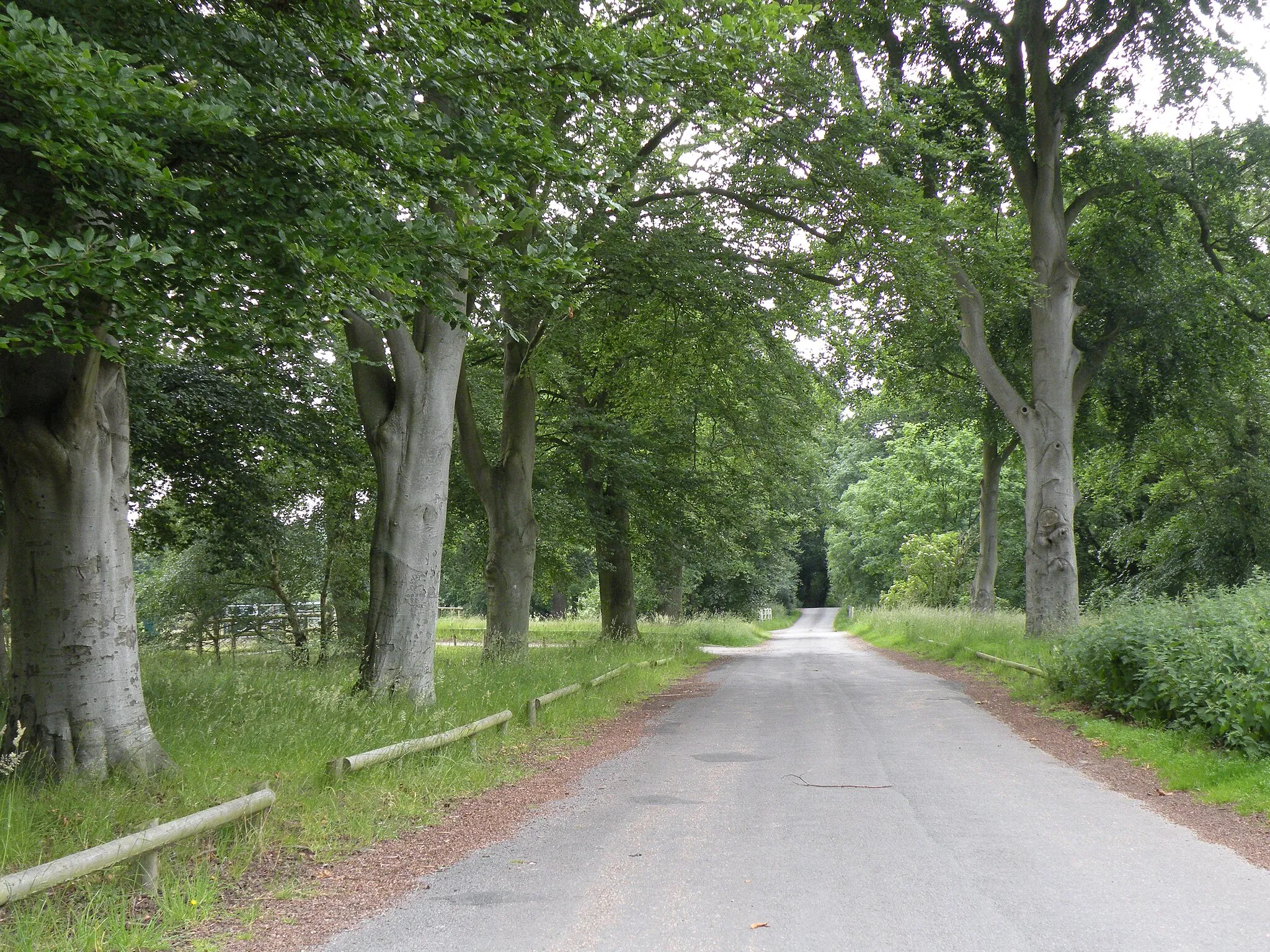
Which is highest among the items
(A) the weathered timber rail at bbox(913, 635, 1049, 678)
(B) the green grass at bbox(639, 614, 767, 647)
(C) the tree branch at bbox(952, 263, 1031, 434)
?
(C) the tree branch at bbox(952, 263, 1031, 434)

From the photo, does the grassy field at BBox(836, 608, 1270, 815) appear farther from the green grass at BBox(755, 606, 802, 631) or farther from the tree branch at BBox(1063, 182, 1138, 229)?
the green grass at BBox(755, 606, 802, 631)

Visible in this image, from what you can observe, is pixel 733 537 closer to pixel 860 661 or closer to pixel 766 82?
pixel 860 661

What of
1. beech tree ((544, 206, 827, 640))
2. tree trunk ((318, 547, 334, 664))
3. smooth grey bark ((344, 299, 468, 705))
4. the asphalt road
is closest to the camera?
the asphalt road

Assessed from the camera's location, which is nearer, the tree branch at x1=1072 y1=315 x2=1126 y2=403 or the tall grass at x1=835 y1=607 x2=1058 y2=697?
the tall grass at x1=835 y1=607 x2=1058 y2=697

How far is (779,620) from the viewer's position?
65.6 metres

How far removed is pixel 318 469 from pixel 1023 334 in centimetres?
1588

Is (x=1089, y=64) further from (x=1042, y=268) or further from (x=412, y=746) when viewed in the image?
(x=412, y=746)

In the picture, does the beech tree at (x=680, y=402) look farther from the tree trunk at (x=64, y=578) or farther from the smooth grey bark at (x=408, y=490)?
the tree trunk at (x=64, y=578)

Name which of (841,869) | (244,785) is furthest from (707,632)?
(841,869)

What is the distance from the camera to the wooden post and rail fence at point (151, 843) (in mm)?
4090

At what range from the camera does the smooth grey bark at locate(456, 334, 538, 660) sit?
16328 mm

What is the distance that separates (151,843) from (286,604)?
64.9ft

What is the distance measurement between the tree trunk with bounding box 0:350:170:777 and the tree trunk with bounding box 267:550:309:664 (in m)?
14.3

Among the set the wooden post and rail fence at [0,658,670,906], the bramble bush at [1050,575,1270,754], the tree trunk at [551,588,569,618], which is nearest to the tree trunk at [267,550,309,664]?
the wooden post and rail fence at [0,658,670,906]
